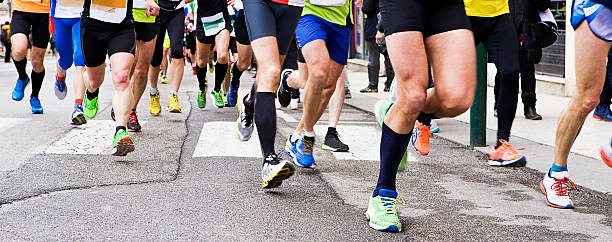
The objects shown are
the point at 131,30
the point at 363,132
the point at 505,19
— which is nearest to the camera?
the point at 505,19

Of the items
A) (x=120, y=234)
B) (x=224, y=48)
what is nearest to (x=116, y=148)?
(x=120, y=234)

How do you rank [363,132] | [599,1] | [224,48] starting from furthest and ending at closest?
[224,48] → [363,132] → [599,1]

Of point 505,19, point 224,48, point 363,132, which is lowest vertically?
point 363,132

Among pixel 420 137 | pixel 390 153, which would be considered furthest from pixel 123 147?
pixel 390 153

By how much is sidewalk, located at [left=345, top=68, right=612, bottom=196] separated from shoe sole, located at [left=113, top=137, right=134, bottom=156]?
1.75 metres

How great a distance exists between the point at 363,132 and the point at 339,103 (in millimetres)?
1517

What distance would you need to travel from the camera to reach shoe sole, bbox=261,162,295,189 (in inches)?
184

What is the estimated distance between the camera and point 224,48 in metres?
9.56

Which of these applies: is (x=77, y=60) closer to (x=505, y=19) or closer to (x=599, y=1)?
(x=505, y=19)

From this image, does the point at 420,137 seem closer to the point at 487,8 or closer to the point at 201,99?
the point at 487,8

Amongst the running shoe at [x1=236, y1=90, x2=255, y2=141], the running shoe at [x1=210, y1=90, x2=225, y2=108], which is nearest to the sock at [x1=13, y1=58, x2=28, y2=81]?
the running shoe at [x1=210, y1=90, x2=225, y2=108]

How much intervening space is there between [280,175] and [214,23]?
15.0ft

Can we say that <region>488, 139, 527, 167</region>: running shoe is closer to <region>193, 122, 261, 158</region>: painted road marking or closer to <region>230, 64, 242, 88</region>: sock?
<region>193, 122, 261, 158</region>: painted road marking

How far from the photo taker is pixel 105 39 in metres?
6.33
